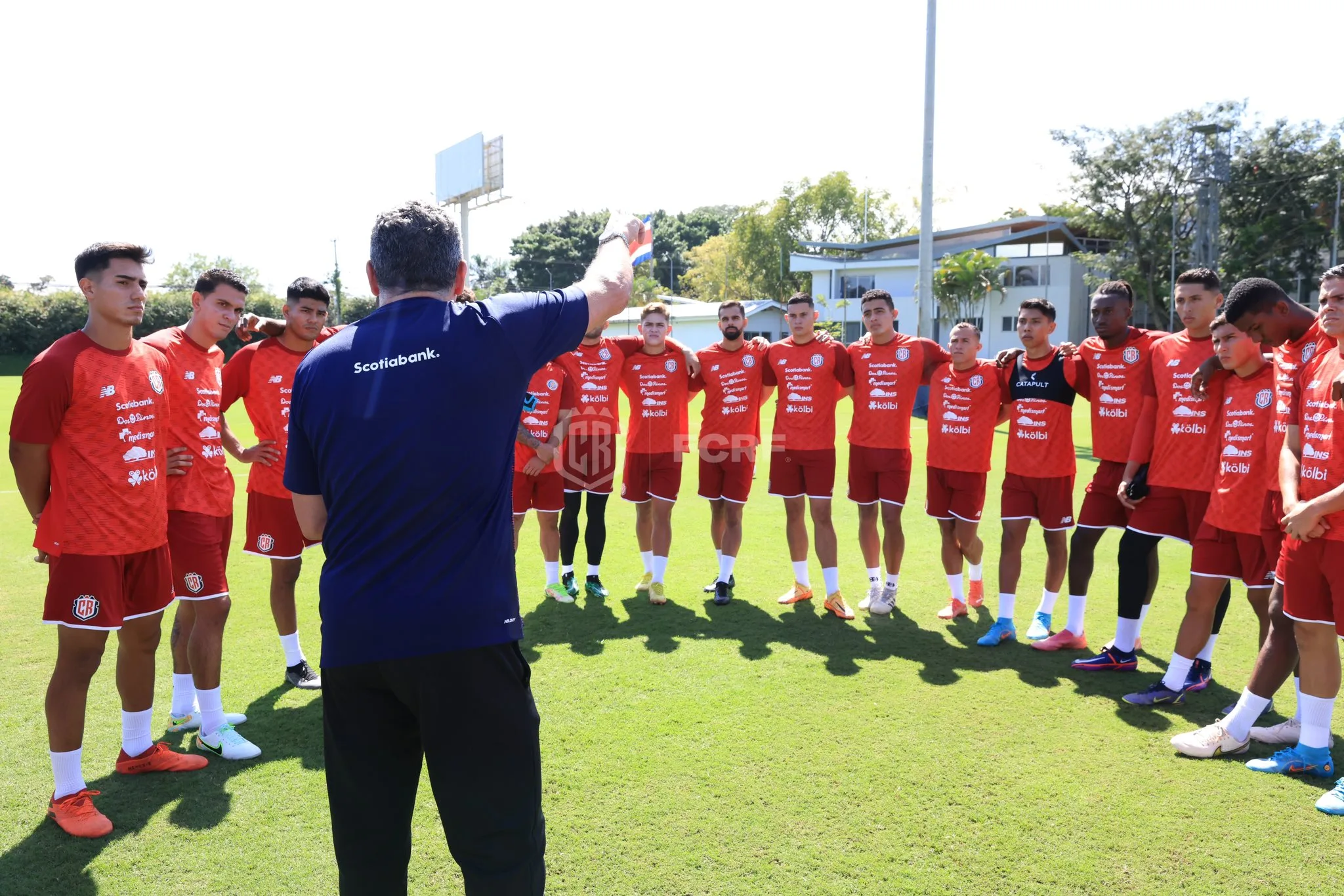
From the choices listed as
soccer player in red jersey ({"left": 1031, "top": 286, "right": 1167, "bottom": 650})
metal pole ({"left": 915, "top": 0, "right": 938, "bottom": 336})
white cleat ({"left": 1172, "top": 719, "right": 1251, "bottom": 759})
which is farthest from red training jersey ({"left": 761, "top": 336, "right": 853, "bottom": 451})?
metal pole ({"left": 915, "top": 0, "right": 938, "bottom": 336})

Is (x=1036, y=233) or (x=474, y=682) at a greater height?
(x=1036, y=233)

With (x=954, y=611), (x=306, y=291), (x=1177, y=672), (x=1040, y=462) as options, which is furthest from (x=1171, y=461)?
(x=306, y=291)

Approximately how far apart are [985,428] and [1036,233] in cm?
4297

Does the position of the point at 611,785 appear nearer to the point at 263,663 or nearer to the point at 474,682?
the point at 474,682

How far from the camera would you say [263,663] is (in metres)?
5.47

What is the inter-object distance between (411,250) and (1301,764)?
4584 millimetres

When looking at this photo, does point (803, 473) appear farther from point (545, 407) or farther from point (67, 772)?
point (67, 772)

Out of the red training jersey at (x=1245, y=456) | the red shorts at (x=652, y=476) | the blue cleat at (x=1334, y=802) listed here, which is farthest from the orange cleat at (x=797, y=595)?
the blue cleat at (x=1334, y=802)

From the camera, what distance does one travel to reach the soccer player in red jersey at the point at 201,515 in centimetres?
428

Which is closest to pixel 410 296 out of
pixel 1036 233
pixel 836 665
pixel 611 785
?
pixel 611 785

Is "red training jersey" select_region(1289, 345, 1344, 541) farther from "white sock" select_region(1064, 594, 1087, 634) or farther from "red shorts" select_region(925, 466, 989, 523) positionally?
"red shorts" select_region(925, 466, 989, 523)

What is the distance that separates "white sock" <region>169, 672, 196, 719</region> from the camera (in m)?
4.57

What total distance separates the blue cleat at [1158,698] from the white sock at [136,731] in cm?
530

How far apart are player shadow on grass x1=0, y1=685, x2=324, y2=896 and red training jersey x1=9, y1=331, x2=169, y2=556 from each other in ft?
3.72
